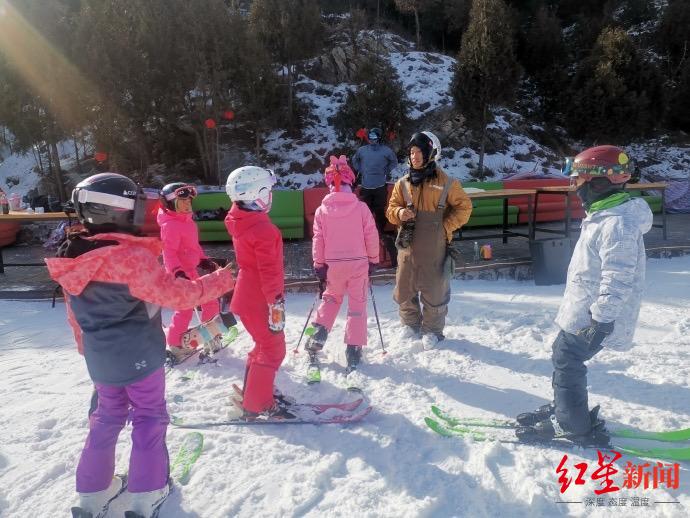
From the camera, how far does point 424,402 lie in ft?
10.4

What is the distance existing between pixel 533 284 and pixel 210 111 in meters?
11.0

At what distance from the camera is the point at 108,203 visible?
1.99 m

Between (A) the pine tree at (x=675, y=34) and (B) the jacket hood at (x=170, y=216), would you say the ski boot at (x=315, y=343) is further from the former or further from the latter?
(A) the pine tree at (x=675, y=34)

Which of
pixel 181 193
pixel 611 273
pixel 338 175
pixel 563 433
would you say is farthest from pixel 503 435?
pixel 181 193

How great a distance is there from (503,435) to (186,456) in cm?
178

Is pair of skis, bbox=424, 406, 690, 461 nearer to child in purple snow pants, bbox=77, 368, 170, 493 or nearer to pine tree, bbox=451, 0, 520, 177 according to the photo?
child in purple snow pants, bbox=77, 368, 170, 493

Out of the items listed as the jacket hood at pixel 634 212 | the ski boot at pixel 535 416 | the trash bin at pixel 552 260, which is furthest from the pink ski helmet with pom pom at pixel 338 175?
the trash bin at pixel 552 260

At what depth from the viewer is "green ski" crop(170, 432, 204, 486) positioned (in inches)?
96.3

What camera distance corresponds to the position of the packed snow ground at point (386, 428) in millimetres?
2234

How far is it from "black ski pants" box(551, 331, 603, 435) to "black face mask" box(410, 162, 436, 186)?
183cm

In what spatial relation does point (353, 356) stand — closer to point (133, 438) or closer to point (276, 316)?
point (276, 316)

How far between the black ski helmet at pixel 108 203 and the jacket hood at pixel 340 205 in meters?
1.89

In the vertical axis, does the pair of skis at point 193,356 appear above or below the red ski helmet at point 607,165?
below

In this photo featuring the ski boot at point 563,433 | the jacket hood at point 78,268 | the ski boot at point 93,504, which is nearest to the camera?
the jacket hood at point 78,268
